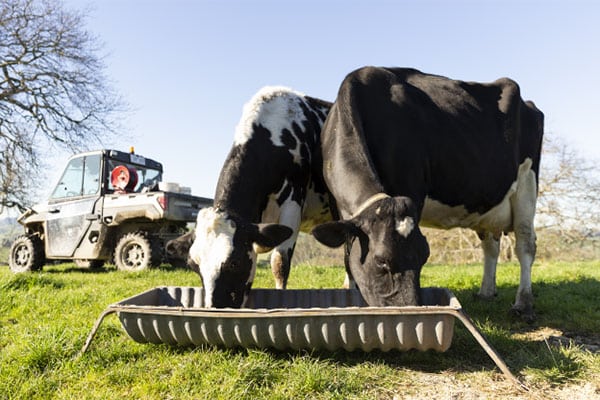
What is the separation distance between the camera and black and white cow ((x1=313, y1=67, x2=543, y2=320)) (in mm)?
3004

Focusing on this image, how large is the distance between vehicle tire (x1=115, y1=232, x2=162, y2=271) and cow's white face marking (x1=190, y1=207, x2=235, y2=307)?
5.45 meters

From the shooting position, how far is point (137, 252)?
29.2 feet

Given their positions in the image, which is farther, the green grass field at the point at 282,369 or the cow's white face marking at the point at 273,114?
the cow's white face marking at the point at 273,114

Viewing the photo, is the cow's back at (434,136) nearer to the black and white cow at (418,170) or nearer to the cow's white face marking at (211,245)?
the black and white cow at (418,170)

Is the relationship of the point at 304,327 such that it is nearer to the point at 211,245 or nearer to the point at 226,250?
the point at 226,250

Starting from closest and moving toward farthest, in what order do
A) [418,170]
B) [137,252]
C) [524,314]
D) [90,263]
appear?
[418,170]
[524,314]
[137,252]
[90,263]

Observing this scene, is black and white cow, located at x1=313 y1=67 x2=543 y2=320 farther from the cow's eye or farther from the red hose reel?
the red hose reel

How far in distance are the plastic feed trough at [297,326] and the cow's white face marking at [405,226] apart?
0.50 m

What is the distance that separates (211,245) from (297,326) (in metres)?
1.08

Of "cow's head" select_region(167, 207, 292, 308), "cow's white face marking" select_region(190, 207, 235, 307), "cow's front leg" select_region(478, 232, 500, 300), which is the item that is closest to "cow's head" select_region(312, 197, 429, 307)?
"cow's head" select_region(167, 207, 292, 308)

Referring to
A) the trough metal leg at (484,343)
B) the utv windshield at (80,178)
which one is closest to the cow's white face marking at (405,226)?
the trough metal leg at (484,343)

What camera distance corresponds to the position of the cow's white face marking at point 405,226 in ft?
9.66

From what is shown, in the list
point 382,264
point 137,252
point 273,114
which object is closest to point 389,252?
point 382,264

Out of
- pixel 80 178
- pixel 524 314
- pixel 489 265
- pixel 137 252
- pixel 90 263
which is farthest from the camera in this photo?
pixel 90 263
